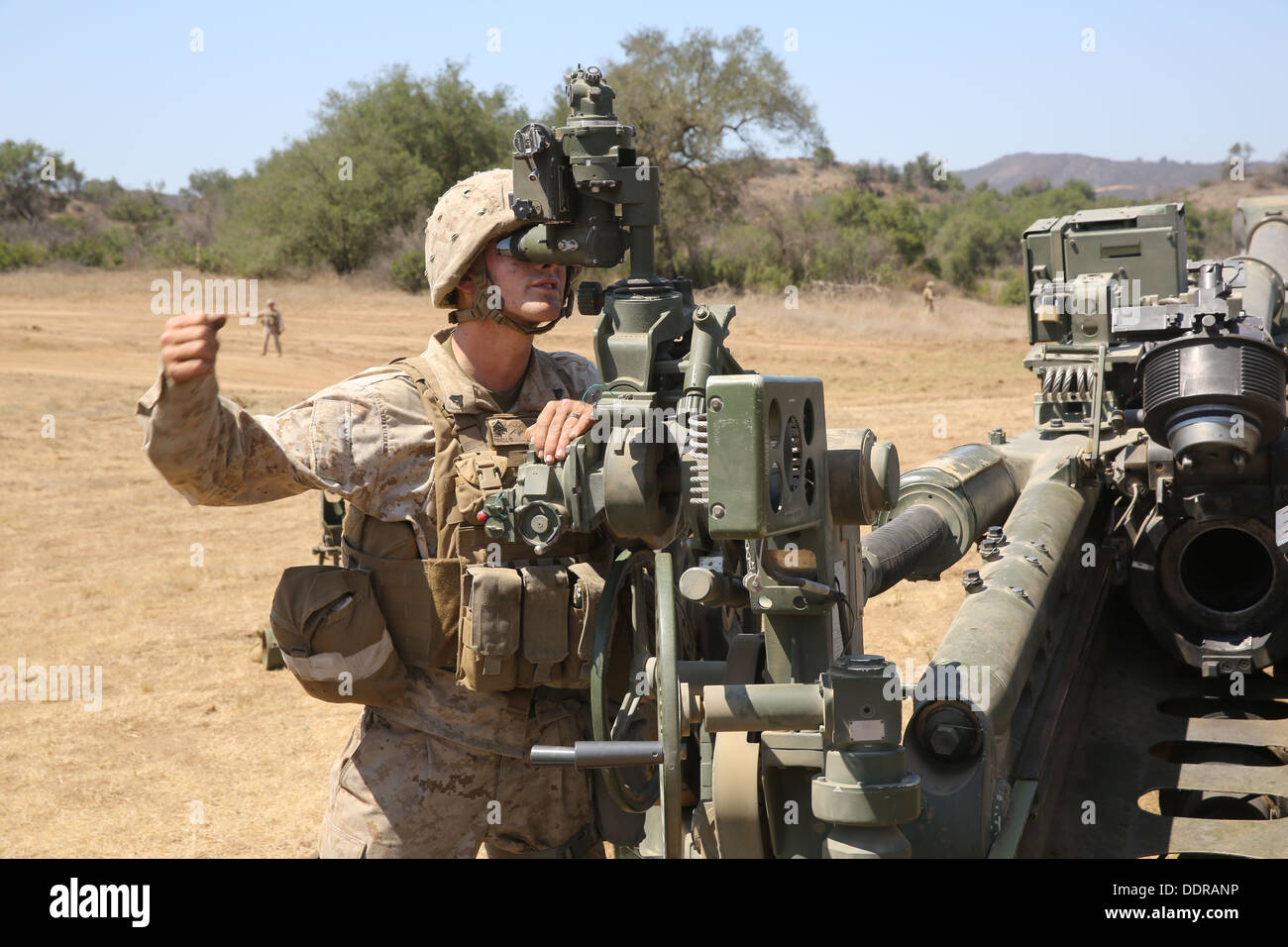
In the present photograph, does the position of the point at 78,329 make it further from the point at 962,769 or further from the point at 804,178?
the point at 804,178

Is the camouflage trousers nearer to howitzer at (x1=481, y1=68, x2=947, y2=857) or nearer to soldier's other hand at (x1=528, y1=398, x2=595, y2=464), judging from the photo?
howitzer at (x1=481, y1=68, x2=947, y2=857)

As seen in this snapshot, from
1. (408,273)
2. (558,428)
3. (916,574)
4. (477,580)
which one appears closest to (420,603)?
(477,580)

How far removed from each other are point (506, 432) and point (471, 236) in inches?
19.5

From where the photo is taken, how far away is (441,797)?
10.7ft

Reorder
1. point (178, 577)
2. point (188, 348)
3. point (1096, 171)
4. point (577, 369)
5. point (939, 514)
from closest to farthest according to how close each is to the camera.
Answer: point (188, 348) < point (577, 369) < point (939, 514) < point (178, 577) < point (1096, 171)

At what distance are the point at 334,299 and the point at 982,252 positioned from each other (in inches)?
939

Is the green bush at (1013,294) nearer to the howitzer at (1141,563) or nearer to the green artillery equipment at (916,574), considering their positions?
the howitzer at (1141,563)

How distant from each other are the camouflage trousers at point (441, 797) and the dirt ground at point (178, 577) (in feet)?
8.18

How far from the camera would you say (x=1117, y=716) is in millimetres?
4992

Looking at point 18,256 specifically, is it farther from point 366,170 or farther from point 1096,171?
point 1096,171

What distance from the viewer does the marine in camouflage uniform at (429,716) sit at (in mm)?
3121

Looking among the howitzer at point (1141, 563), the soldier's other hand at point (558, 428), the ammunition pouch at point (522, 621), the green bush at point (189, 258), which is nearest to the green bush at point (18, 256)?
the green bush at point (189, 258)

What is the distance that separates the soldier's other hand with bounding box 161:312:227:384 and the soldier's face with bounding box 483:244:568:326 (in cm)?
94
